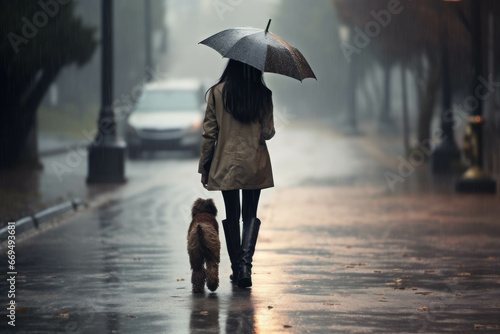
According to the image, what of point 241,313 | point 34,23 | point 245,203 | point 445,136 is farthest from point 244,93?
point 445,136

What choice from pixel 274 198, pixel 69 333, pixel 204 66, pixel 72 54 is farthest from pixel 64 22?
pixel 204 66

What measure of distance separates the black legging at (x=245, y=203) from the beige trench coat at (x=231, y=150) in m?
0.16

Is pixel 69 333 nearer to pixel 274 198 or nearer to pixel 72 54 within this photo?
pixel 274 198

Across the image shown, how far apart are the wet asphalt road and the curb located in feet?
0.82

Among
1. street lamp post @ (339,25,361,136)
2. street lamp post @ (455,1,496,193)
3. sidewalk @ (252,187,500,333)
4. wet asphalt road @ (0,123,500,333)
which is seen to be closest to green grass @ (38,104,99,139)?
street lamp post @ (339,25,361,136)

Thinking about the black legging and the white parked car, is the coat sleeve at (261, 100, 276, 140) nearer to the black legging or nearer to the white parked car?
the black legging

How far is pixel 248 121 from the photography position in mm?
8344

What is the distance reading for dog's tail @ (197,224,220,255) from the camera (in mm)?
7977

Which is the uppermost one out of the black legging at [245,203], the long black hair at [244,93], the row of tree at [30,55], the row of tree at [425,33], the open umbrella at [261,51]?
the row of tree at [425,33]

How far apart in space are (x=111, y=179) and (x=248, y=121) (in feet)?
39.4

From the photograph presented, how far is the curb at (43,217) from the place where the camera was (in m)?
12.3

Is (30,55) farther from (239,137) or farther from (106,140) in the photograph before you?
(239,137)

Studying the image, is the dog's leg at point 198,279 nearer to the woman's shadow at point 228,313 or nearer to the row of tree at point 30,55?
the woman's shadow at point 228,313

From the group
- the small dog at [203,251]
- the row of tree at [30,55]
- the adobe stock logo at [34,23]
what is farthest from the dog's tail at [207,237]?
the adobe stock logo at [34,23]
